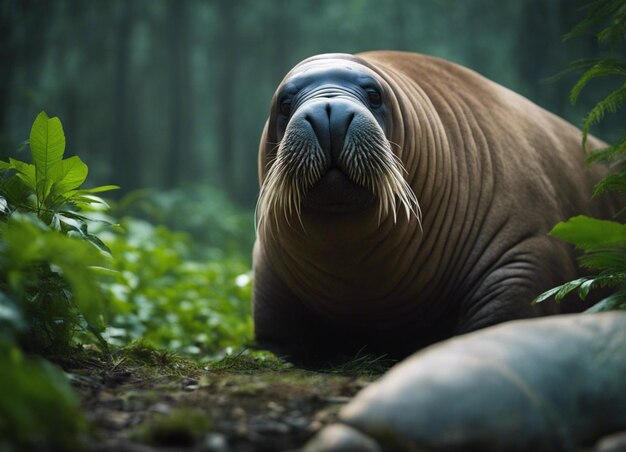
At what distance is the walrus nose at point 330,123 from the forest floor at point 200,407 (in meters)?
1.07

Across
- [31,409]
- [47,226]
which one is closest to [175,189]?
[47,226]

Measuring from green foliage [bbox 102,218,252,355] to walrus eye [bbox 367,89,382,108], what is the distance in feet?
7.14

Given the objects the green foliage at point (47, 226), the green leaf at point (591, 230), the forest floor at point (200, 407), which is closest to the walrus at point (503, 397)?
the forest floor at point (200, 407)

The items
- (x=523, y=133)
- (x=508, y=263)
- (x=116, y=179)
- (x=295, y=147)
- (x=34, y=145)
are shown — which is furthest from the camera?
(x=116, y=179)

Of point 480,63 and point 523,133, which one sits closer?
point 523,133

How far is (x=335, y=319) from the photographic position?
13.8ft

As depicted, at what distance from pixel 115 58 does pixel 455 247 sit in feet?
66.2

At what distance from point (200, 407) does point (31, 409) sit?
2.10 feet

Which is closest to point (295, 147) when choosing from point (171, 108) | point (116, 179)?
point (116, 179)

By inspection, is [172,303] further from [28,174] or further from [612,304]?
[612,304]

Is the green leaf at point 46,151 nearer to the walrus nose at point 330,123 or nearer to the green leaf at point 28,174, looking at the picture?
the green leaf at point 28,174

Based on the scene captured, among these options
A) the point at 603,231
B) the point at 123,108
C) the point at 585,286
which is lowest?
the point at 585,286

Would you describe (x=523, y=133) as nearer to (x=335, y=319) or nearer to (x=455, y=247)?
(x=455, y=247)

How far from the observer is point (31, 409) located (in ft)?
5.47
